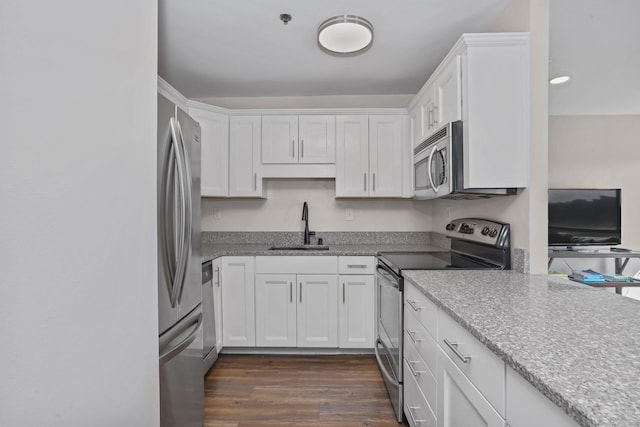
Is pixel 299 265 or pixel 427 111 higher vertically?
pixel 427 111

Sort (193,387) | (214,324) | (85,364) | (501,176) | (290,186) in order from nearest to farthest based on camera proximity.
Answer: (85,364)
(193,387)
(501,176)
(214,324)
(290,186)

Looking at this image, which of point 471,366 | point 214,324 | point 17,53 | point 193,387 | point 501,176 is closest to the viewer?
point 17,53

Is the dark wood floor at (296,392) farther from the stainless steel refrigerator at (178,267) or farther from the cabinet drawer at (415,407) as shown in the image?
the stainless steel refrigerator at (178,267)

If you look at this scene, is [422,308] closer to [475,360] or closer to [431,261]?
[475,360]

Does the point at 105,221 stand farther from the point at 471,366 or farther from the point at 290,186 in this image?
the point at 290,186

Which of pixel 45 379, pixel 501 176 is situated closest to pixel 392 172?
pixel 501 176

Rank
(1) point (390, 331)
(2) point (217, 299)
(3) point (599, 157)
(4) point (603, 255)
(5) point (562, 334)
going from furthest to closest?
(3) point (599, 157), (4) point (603, 255), (2) point (217, 299), (1) point (390, 331), (5) point (562, 334)

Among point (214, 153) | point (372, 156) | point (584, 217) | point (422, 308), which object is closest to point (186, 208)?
point (422, 308)

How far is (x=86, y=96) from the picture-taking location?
0.66 metres

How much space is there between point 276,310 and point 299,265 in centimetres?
43

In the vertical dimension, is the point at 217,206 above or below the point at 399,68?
below

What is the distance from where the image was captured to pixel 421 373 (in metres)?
1.47

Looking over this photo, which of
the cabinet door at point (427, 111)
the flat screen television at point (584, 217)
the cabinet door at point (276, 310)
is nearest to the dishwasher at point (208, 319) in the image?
the cabinet door at point (276, 310)

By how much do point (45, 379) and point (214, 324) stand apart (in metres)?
2.08
